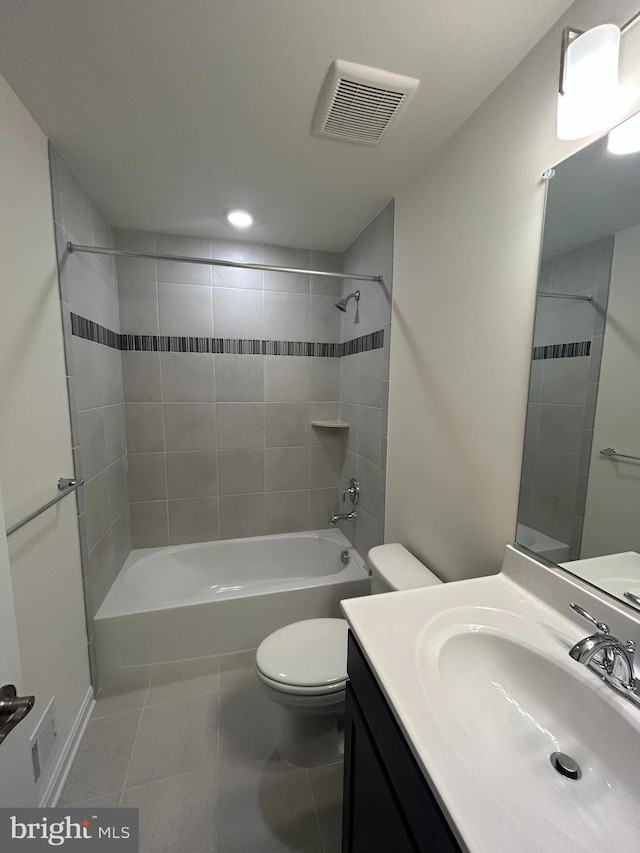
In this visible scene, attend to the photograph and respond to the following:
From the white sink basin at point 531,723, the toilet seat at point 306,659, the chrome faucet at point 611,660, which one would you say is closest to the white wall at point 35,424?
the toilet seat at point 306,659

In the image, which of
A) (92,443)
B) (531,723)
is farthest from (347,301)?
(531,723)

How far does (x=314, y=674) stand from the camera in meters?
1.22

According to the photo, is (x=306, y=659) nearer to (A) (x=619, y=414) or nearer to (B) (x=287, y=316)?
(A) (x=619, y=414)

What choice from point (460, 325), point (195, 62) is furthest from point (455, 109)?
point (195, 62)

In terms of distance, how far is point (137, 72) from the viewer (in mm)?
1007

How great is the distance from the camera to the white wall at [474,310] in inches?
37.2

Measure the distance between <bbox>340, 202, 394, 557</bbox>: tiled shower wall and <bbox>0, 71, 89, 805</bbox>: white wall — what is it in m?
1.45

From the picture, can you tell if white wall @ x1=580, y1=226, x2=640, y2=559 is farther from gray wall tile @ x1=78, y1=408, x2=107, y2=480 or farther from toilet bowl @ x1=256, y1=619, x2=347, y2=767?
gray wall tile @ x1=78, y1=408, x2=107, y2=480

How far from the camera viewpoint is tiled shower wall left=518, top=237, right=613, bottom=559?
82 centimetres

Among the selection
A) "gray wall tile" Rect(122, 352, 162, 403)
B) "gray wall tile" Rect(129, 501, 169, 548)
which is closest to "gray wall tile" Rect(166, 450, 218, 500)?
"gray wall tile" Rect(129, 501, 169, 548)

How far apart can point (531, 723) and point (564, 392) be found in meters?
0.75

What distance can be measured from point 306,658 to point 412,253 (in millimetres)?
1753

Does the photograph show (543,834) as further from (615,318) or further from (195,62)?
(195,62)

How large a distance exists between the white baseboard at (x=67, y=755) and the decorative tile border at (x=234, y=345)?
5.58 ft
